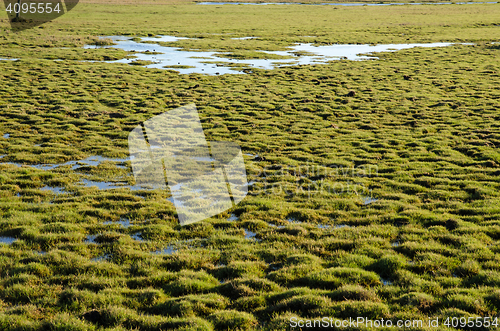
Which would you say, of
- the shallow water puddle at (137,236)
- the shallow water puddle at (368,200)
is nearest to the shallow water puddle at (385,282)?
the shallow water puddle at (368,200)

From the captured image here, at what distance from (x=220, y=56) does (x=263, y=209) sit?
45471 millimetres

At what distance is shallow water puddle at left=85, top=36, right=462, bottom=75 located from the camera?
4736 centimetres

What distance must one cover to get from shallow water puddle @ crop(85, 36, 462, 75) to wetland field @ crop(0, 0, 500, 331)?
740cm

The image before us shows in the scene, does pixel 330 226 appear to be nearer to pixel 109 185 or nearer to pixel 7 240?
pixel 109 185

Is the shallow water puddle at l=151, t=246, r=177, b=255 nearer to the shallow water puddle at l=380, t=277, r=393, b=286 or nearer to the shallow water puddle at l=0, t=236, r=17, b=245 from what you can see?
the shallow water puddle at l=0, t=236, r=17, b=245

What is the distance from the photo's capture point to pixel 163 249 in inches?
444

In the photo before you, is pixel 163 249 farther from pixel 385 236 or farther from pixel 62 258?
pixel 385 236

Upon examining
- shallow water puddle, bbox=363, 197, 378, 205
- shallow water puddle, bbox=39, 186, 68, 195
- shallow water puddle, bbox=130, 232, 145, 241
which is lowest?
shallow water puddle, bbox=363, 197, 378, 205

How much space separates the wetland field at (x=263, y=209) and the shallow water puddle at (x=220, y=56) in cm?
740

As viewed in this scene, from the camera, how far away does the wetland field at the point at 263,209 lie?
8.49 meters

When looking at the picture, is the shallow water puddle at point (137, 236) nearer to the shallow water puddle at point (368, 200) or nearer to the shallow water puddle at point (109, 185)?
the shallow water puddle at point (109, 185)

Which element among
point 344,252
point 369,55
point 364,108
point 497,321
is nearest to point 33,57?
point 364,108

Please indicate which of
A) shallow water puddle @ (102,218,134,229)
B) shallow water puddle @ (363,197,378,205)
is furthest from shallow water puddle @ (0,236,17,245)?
shallow water puddle @ (363,197,378,205)

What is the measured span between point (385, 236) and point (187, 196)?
750cm
